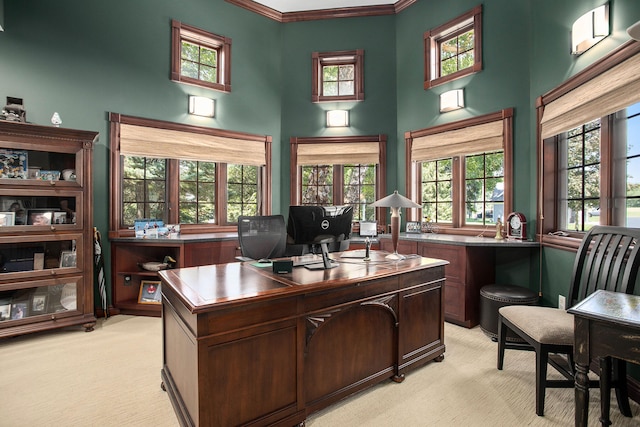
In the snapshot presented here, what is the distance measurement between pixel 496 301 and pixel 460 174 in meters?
1.79

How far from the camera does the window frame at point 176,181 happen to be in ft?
12.4

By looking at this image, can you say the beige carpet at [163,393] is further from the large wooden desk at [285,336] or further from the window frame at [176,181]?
the window frame at [176,181]

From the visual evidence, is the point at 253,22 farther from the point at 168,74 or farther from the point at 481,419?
the point at 481,419

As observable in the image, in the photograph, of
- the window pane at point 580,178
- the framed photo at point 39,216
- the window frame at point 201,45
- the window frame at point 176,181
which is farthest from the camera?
the window frame at point 201,45

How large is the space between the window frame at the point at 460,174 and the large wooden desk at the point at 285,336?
181cm

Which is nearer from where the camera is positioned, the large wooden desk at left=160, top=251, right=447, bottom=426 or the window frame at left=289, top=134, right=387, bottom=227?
the large wooden desk at left=160, top=251, right=447, bottom=426

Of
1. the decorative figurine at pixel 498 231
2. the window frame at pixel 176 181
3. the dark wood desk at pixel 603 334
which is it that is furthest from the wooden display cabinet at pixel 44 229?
the decorative figurine at pixel 498 231

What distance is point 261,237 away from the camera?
11.3 ft

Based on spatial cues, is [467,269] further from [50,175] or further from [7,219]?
[7,219]

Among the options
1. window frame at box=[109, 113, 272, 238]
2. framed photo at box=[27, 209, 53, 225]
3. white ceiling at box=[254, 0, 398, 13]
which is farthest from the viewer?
white ceiling at box=[254, 0, 398, 13]

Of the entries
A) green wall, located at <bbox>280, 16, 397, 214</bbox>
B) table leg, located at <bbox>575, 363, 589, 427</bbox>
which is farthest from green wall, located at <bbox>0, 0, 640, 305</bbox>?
table leg, located at <bbox>575, 363, 589, 427</bbox>

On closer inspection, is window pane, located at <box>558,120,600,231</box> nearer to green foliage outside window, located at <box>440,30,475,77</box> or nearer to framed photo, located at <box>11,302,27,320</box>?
green foliage outside window, located at <box>440,30,475,77</box>

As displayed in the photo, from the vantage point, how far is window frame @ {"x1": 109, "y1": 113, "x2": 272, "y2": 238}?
12.4ft

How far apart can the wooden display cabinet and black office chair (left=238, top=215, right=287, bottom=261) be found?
5.27 feet
